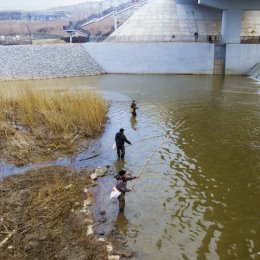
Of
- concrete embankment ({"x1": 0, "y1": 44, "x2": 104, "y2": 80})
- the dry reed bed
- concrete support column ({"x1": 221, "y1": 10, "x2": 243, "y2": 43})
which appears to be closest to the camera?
the dry reed bed

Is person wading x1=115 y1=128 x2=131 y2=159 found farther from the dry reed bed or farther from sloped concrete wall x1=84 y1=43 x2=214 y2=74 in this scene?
sloped concrete wall x1=84 y1=43 x2=214 y2=74

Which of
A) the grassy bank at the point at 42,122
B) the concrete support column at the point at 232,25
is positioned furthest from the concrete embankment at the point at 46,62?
the grassy bank at the point at 42,122

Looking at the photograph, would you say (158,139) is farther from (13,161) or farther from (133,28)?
(133,28)

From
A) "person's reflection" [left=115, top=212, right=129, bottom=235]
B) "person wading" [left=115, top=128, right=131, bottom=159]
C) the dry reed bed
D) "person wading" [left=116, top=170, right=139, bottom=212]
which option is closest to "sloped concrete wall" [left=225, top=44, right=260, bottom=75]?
"person wading" [left=115, top=128, right=131, bottom=159]

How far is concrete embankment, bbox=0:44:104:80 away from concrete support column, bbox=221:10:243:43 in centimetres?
1414

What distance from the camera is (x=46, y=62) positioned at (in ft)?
114

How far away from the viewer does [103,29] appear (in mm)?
72438

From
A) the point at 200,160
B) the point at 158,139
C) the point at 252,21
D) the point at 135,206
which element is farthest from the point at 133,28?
the point at 135,206

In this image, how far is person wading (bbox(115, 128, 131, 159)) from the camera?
11.1m

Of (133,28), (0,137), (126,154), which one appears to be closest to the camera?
(126,154)

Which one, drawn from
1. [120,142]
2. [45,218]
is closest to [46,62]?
[120,142]

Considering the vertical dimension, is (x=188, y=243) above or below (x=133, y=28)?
below

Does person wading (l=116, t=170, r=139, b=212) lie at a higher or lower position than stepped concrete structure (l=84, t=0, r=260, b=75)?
lower

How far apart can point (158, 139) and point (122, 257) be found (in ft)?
25.3
